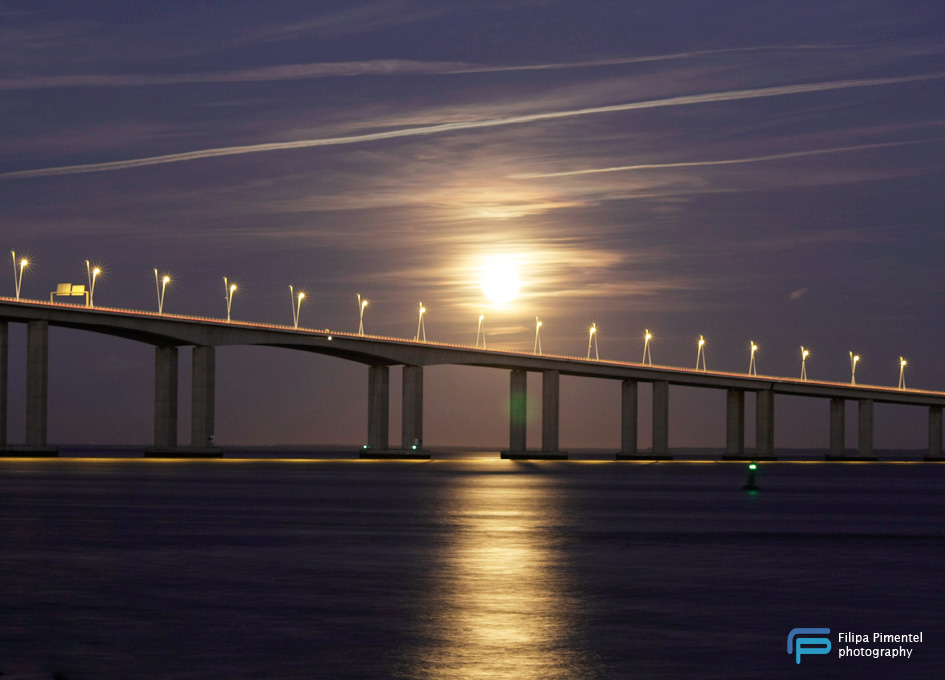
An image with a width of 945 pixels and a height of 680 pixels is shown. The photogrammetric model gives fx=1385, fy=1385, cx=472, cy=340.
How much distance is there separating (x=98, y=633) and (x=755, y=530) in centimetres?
2512

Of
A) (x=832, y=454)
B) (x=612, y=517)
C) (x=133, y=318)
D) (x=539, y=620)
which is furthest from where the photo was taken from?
(x=832, y=454)

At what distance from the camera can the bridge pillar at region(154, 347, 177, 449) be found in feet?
433

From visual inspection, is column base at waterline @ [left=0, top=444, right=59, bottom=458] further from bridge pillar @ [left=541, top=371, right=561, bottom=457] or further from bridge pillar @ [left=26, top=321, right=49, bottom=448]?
bridge pillar @ [left=541, top=371, right=561, bottom=457]

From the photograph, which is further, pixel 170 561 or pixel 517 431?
pixel 517 431

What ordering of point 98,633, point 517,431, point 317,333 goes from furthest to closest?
point 517,431 → point 317,333 → point 98,633

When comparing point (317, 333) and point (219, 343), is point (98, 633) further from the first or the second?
point (317, 333)

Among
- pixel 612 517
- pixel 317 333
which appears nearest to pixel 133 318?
pixel 317 333

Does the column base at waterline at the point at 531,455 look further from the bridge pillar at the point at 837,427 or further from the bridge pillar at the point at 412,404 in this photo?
the bridge pillar at the point at 837,427

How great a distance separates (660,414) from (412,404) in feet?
113

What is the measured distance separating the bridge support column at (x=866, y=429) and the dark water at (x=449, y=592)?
5748 inches

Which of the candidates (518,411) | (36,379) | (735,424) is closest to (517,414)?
(518,411)

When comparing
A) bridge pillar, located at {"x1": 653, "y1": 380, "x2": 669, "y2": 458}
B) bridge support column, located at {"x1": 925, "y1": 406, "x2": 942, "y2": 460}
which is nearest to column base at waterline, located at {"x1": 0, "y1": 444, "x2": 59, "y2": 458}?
bridge pillar, located at {"x1": 653, "y1": 380, "x2": 669, "y2": 458}

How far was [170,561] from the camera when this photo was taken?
26.3 meters

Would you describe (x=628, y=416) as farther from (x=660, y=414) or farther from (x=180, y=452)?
(x=180, y=452)
